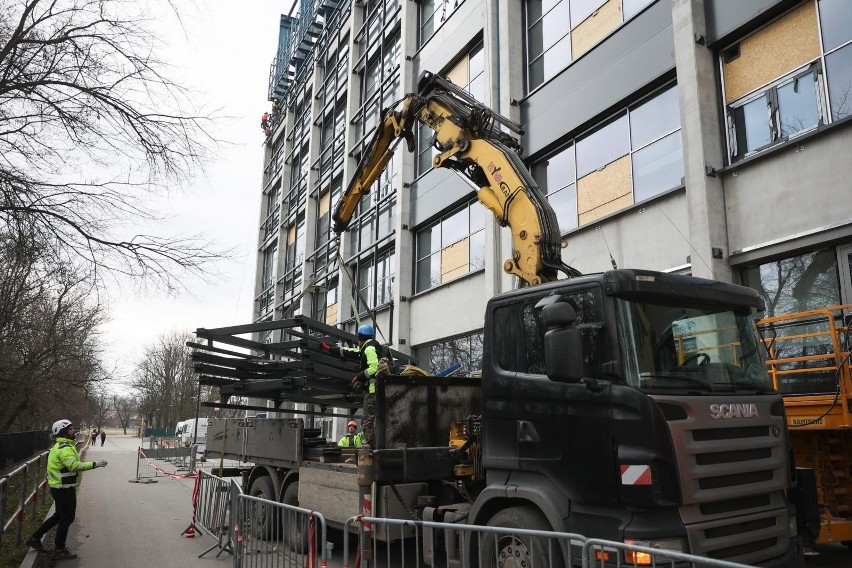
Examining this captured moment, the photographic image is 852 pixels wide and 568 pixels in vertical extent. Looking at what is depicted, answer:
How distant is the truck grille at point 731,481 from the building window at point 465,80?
1377cm

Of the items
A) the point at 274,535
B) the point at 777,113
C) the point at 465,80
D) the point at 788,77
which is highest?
the point at 465,80

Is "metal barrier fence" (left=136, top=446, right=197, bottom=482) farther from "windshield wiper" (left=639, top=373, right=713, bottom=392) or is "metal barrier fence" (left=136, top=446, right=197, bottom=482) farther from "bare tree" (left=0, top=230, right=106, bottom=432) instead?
"windshield wiper" (left=639, top=373, right=713, bottom=392)

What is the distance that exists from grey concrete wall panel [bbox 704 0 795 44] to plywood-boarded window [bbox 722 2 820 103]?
0.29 m

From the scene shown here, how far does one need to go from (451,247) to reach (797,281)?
35.2ft

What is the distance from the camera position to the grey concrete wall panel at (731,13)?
9977mm

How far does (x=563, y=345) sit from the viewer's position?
4.41 metres

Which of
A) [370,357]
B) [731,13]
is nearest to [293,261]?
[731,13]

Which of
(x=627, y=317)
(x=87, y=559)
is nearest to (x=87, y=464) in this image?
(x=87, y=559)

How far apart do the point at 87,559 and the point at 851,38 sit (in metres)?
12.9

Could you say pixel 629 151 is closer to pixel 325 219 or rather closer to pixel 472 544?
pixel 472 544

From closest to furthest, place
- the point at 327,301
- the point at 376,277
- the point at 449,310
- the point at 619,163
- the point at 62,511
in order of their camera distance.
Answer: the point at 62,511 < the point at 619,163 < the point at 449,310 < the point at 376,277 < the point at 327,301

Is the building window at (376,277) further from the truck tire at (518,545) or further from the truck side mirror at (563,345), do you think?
the truck side mirror at (563,345)

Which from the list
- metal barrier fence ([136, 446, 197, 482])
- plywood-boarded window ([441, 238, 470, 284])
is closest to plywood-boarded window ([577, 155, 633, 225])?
plywood-boarded window ([441, 238, 470, 284])

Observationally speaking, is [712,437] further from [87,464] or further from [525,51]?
[525,51]
